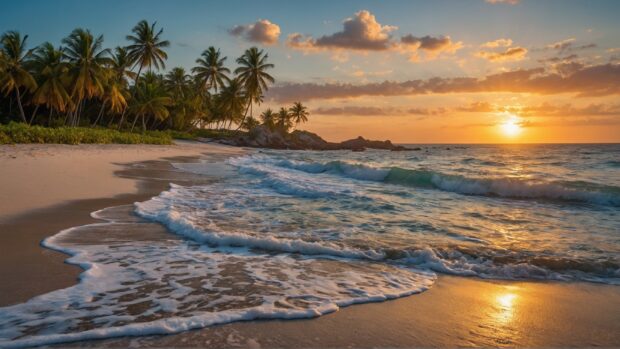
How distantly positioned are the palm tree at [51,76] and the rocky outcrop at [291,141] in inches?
993

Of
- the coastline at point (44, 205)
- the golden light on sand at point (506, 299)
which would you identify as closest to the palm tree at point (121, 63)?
the coastline at point (44, 205)

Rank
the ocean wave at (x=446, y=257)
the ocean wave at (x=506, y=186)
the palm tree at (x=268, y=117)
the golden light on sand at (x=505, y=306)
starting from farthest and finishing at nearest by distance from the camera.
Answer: the palm tree at (x=268, y=117)
the ocean wave at (x=506, y=186)
the ocean wave at (x=446, y=257)
the golden light on sand at (x=505, y=306)

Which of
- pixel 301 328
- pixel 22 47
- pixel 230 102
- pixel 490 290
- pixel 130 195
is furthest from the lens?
pixel 230 102

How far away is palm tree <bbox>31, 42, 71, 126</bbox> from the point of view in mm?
32562

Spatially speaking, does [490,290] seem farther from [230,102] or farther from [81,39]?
[230,102]

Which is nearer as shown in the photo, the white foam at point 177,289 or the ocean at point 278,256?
the white foam at point 177,289

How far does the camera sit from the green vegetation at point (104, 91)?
1261 inches

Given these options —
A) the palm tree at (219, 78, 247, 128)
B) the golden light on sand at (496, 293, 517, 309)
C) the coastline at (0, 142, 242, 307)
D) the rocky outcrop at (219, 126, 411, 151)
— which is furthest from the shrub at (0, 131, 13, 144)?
the palm tree at (219, 78, 247, 128)

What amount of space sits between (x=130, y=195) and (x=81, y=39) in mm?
32542

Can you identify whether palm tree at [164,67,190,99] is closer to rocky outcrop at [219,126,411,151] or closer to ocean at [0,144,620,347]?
rocky outcrop at [219,126,411,151]

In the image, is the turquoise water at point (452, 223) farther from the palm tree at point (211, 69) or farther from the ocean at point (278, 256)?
the palm tree at point (211, 69)

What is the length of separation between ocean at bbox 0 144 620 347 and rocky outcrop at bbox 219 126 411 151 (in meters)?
51.0

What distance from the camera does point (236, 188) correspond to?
39.4 ft

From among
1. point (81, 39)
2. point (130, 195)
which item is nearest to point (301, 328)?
point (130, 195)
